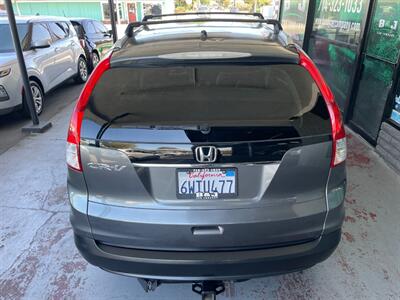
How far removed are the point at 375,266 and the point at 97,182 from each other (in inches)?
82.4

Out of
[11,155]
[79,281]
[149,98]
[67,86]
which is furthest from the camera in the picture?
[67,86]

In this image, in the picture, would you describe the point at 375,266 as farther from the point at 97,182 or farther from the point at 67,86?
the point at 67,86

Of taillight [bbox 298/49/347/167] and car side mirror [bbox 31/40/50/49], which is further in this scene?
car side mirror [bbox 31/40/50/49]

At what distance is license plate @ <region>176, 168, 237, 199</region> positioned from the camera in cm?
171

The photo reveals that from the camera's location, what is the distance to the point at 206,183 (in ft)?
5.67

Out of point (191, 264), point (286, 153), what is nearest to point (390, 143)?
point (286, 153)

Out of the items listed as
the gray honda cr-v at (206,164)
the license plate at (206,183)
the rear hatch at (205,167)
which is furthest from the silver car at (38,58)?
the license plate at (206,183)

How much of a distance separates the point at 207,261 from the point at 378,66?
3.81m

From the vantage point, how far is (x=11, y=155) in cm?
463

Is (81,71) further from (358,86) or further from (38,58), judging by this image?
(358,86)

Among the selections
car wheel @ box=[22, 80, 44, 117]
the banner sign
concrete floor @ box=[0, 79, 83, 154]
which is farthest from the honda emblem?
car wheel @ box=[22, 80, 44, 117]

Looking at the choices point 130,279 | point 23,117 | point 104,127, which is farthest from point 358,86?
point 23,117

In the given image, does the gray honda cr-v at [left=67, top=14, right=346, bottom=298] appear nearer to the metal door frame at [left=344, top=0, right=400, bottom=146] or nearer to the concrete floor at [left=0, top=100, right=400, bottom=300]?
the concrete floor at [left=0, top=100, right=400, bottom=300]

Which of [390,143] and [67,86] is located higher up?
[390,143]
